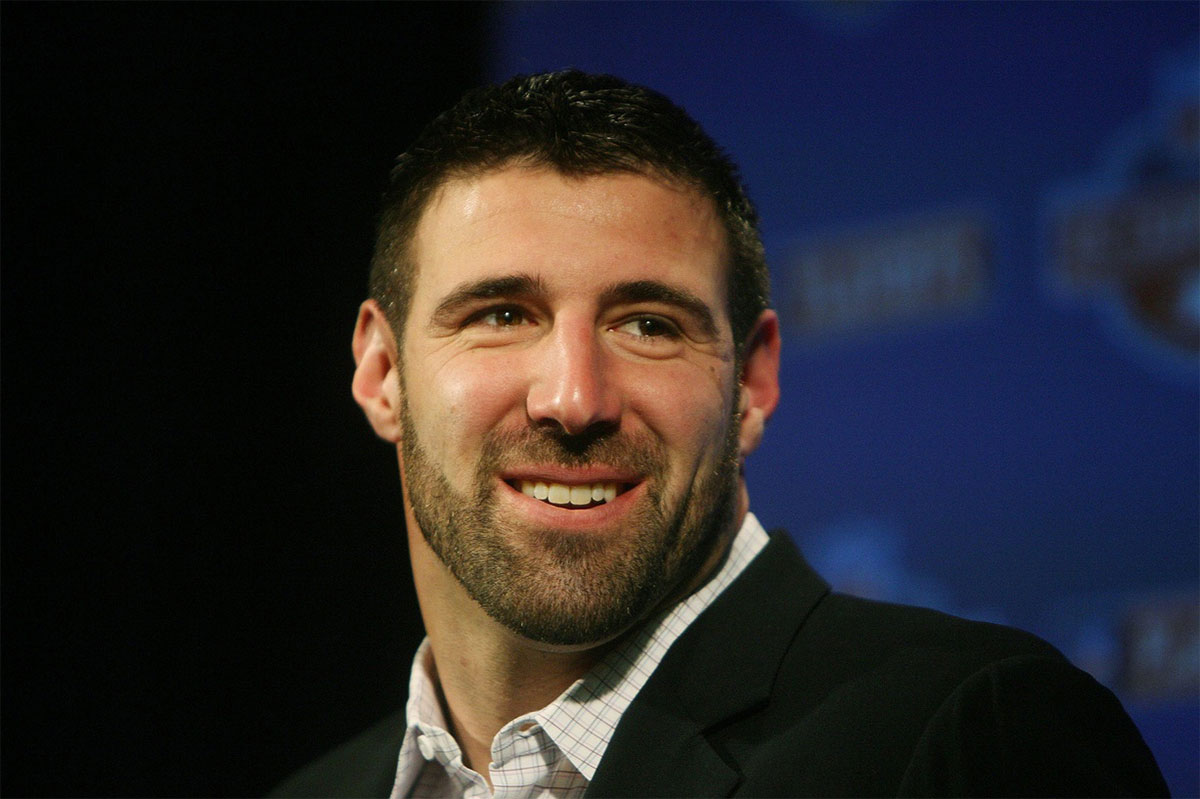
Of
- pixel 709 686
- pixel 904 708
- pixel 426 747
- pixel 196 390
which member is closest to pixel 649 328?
pixel 709 686

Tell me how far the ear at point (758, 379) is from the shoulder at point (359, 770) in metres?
0.92

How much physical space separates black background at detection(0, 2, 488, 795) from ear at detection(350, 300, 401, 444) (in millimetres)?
1368

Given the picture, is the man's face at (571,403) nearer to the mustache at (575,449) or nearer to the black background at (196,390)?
the mustache at (575,449)

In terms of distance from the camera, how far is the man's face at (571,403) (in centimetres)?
181

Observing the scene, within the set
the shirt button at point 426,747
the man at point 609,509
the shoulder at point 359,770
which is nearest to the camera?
the man at point 609,509

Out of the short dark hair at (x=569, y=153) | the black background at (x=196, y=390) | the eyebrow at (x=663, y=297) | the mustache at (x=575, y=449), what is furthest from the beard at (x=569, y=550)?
the black background at (x=196, y=390)

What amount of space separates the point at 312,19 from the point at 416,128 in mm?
449

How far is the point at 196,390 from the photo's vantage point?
3393 millimetres

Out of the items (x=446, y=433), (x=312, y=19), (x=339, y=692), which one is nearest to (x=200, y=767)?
(x=339, y=692)

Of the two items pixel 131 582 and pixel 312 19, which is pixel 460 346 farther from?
pixel 312 19

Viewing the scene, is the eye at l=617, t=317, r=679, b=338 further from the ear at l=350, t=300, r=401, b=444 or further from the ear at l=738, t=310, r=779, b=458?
the ear at l=350, t=300, r=401, b=444

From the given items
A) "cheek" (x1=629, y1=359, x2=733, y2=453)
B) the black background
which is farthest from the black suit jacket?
the black background

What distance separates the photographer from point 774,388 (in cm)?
218

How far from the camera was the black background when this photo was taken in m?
3.12
